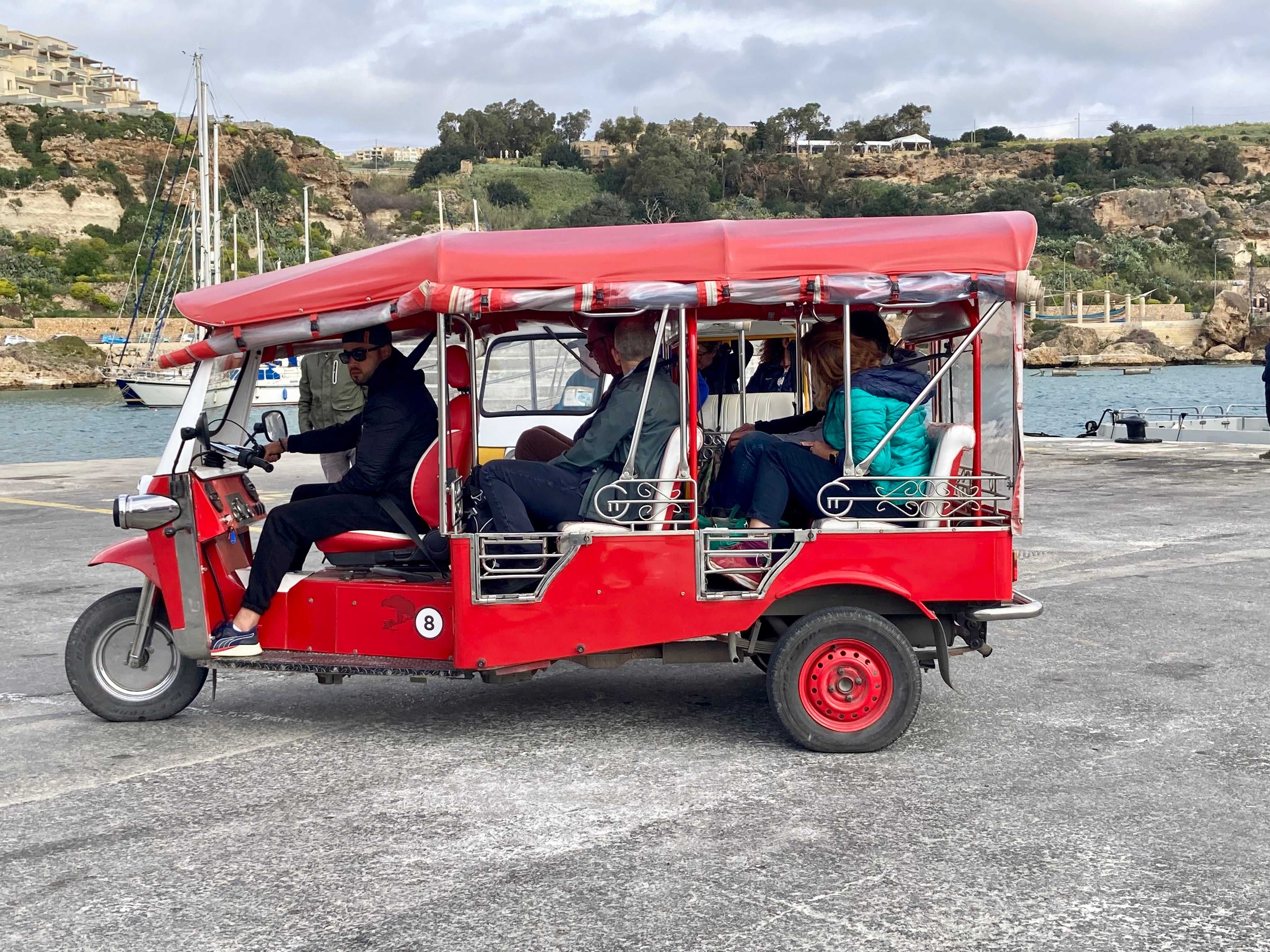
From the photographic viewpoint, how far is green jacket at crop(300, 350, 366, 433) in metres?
9.18

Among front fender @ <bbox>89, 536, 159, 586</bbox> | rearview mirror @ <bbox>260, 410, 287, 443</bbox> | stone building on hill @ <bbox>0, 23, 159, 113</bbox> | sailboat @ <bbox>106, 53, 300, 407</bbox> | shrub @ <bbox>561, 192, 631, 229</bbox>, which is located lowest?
front fender @ <bbox>89, 536, 159, 586</bbox>

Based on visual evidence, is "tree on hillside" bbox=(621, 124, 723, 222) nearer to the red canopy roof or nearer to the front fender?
the front fender

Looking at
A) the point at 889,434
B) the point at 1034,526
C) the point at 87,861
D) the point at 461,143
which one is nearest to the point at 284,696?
the point at 87,861

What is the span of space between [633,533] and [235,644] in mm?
1874

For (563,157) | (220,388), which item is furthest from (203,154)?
(563,157)

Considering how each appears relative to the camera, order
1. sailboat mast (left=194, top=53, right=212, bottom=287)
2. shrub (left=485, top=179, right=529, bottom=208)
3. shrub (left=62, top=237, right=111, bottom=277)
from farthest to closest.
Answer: shrub (left=485, top=179, right=529, bottom=208) → shrub (left=62, top=237, right=111, bottom=277) → sailboat mast (left=194, top=53, right=212, bottom=287)

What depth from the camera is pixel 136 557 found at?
245 inches

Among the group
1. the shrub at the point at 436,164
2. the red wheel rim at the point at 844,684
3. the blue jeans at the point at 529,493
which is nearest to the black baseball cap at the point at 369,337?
the blue jeans at the point at 529,493

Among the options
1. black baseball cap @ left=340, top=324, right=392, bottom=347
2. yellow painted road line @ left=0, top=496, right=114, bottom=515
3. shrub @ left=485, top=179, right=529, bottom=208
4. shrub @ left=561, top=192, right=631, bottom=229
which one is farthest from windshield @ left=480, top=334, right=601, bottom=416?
shrub @ left=485, top=179, right=529, bottom=208

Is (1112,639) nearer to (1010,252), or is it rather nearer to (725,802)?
(1010,252)

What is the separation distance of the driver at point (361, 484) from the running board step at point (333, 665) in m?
0.05

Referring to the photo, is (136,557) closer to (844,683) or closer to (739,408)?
(844,683)

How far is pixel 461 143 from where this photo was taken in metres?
162

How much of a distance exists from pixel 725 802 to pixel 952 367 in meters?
2.57
